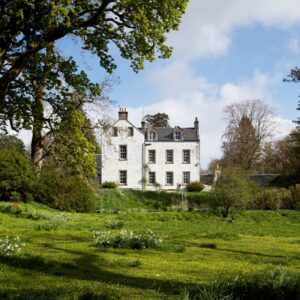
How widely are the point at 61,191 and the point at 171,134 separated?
111 feet

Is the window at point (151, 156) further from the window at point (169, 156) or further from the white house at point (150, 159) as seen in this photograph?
the window at point (169, 156)

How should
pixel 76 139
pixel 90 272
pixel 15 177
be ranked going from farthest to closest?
pixel 15 177 < pixel 76 139 < pixel 90 272

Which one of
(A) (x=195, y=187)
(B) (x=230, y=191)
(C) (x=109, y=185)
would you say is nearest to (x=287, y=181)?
(B) (x=230, y=191)

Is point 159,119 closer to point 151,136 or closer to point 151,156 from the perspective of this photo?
point 151,136

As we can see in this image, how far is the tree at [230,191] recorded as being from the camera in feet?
97.1

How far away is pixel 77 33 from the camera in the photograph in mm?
13055

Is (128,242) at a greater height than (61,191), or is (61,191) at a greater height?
(61,191)

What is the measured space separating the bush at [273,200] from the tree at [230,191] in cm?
296

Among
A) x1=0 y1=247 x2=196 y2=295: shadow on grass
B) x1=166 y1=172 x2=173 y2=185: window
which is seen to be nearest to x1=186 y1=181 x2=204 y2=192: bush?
x1=166 y1=172 x2=173 y2=185: window

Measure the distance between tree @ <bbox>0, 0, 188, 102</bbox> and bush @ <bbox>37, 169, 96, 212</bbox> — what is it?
20401 millimetres

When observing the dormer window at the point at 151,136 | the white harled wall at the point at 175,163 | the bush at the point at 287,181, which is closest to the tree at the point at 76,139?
the bush at the point at 287,181

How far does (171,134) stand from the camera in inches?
2569

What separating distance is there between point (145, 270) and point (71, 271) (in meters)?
1.42

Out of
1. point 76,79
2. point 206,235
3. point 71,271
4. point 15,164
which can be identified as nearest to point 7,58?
point 76,79
